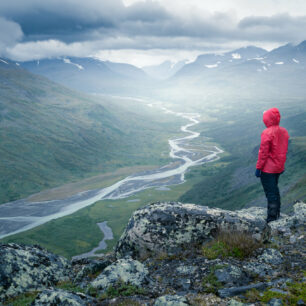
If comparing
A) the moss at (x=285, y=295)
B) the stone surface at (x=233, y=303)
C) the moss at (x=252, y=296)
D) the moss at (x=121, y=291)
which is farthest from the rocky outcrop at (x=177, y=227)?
the stone surface at (x=233, y=303)

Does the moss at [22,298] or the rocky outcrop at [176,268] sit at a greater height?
the rocky outcrop at [176,268]

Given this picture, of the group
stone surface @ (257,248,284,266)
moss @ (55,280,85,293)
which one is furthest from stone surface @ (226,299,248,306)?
moss @ (55,280,85,293)

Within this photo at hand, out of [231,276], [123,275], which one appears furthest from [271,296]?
[123,275]

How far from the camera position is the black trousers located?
47.8 feet

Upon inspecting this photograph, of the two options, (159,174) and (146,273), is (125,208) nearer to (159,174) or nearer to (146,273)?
(159,174)

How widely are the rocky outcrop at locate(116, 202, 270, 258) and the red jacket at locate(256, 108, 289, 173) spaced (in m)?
2.84

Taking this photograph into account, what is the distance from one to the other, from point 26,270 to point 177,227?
21.6 ft

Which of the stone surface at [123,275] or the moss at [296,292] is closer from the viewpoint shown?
the moss at [296,292]

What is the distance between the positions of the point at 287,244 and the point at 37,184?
612 feet

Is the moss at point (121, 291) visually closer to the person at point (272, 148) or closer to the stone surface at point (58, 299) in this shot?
the stone surface at point (58, 299)

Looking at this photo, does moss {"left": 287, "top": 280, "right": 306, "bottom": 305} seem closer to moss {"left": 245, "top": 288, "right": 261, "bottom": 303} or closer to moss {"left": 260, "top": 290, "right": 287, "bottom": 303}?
moss {"left": 260, "top": 290, "right": 287, "bottom": 303}

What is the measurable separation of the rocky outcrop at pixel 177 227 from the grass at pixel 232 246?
845 millimetres

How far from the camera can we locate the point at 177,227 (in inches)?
509

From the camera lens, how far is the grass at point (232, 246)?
419 inches
